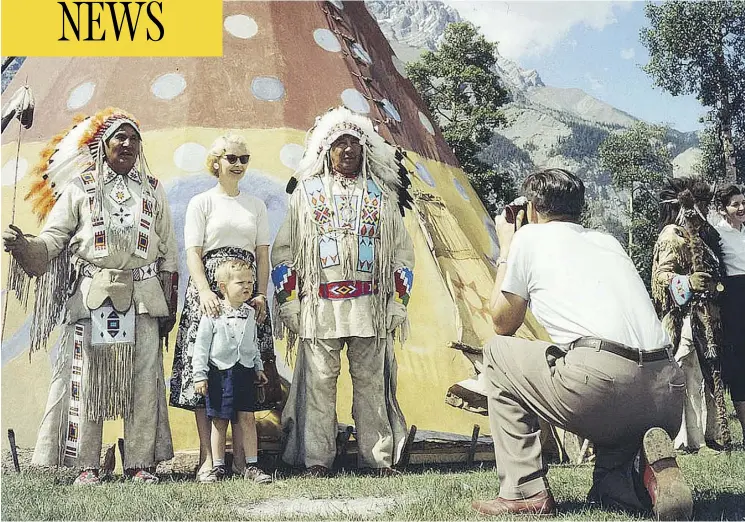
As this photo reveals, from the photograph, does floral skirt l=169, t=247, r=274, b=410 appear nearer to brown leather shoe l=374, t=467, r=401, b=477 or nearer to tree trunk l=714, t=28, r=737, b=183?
brown leather shoe l=374, t=467, r=401, b=477

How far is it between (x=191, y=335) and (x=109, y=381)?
0.41 m

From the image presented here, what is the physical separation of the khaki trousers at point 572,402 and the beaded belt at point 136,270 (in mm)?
1697

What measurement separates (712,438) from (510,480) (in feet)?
9.29

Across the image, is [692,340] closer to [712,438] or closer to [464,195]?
[712,438]

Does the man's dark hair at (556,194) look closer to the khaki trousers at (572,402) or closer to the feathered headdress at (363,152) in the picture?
the khaki trousers at (572,402)

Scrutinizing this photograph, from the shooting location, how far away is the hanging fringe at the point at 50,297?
3.79m

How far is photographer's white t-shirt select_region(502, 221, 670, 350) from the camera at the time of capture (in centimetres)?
270

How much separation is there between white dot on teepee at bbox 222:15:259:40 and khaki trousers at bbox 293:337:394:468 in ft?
6.85

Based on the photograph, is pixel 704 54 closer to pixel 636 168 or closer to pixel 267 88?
pixel 636 168

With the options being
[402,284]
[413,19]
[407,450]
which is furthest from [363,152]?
[413,19]

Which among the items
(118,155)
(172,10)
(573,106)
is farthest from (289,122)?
(573,106)

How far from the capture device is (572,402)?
2.65 m

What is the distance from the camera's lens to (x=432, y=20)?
389 feet

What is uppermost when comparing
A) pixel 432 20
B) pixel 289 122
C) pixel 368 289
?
pixel 432 20
